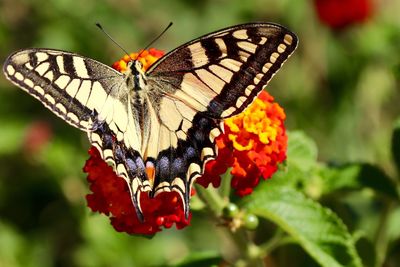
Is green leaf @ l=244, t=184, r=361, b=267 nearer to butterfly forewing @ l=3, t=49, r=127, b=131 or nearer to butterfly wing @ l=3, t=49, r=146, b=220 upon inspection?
butterfly wing @ l=3, t=49, r=146, b=220

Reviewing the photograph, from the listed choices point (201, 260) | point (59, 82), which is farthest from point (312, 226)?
point (59, 82)

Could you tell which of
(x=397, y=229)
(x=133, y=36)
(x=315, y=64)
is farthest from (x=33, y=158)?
(x=397, y=229)

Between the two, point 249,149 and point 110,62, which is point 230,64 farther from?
point 110,62

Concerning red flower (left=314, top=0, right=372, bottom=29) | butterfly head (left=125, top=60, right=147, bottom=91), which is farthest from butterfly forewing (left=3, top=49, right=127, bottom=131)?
red flower (left=314, top=0, right=372, bottom=29)

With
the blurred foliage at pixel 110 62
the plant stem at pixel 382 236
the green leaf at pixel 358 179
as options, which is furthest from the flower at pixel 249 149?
the blurred foliage at pixel 110 62

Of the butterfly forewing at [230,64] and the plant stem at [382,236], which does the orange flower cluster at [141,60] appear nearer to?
the butterfly forewing at [230,64]

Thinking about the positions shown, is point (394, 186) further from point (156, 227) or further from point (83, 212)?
point (83, 212)
